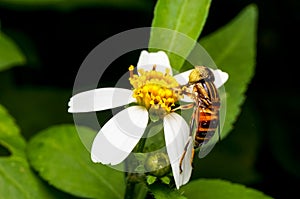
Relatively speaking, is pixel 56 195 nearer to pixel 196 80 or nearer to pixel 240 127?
pixel 196 80

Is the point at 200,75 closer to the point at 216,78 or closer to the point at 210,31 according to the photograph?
the point at 216,78

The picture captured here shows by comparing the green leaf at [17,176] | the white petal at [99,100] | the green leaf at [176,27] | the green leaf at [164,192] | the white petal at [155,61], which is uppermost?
the green leaf at [176,27]

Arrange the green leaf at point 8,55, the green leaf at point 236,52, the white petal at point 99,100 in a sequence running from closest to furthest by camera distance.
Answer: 1. the white petal at point 99,100
2. the green leaf at point 236,52
3. the green leaf at point 8,55

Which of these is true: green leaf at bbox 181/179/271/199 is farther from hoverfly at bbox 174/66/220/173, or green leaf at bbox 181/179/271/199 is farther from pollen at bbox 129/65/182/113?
pollen at bbox 129/65/182/113

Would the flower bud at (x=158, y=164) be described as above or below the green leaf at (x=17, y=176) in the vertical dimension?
above

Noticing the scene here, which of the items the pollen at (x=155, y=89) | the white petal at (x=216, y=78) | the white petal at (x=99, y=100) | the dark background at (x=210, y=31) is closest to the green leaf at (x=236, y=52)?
the white petal at (x=216, y=78)

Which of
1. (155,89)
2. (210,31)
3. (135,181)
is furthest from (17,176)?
(210,31)

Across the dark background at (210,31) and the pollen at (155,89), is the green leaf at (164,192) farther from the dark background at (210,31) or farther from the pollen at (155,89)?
the dark background at (210,31)
